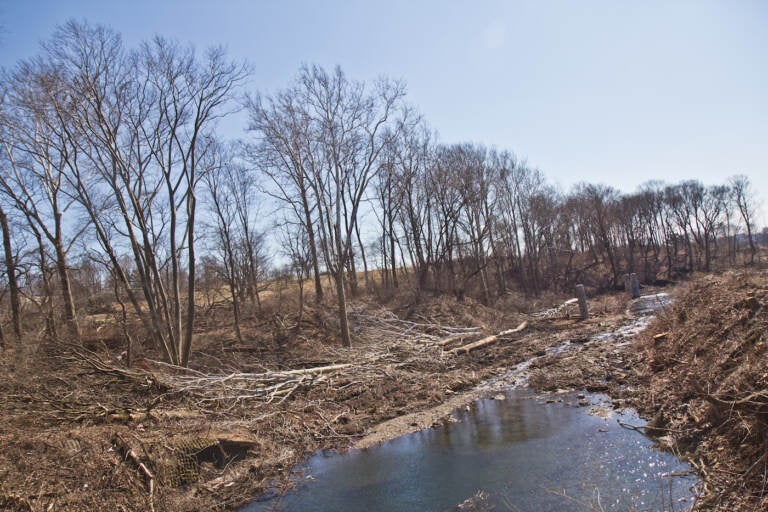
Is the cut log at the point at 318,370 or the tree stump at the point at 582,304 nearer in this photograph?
the cut log at the point at 318,370

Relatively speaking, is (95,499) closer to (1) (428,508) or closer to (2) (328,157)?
(1) (428,508)

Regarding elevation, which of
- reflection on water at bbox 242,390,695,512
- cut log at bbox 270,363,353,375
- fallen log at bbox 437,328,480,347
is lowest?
reflection on water at bbox 242,390,695,512

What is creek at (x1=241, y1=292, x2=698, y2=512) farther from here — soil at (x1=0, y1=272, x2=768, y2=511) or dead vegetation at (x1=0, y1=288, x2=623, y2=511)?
dead vegetation at (x1=0, y1=288, x2=623, y2=511)

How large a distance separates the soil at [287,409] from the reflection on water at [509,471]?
502 millimetres

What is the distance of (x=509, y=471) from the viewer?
266 inches

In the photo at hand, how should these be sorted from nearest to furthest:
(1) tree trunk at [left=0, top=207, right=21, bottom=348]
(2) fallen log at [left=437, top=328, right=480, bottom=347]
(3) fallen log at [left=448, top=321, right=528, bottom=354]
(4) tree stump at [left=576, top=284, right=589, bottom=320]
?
(1) tree trunk at [left=0, top=207, right=21, bottom=348]
(3) fallen log at [left=448, top=321, right=528, bottom=354]
(2) fallen log at [left=437, top=328, right=480, bottom=347]
(4) tree stump at [left=576, top=284, right=589, bottom=320]

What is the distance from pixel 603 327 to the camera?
62.3ft

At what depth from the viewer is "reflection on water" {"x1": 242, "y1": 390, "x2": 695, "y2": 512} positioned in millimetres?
5684

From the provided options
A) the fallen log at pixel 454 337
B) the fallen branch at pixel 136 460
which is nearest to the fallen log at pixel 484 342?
the fallen log at pixel 454 337

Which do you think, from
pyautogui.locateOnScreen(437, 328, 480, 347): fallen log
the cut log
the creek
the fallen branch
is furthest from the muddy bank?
the fallen branch

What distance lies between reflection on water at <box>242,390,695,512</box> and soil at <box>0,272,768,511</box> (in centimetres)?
50

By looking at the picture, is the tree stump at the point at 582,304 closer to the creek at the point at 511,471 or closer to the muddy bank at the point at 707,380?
the muddy bank at the point at 707,380

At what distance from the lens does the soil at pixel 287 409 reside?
6.25 m

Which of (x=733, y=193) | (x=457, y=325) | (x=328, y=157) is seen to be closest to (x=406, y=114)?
(x=328, y=157)
